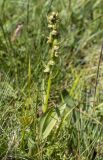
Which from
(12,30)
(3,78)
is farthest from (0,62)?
(12,30)

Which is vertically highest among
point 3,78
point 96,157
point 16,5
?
point 16,5

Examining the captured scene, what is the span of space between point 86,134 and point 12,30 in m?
1.03

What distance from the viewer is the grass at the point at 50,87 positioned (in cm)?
171

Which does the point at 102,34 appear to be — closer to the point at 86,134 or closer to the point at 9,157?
the point at 86,134

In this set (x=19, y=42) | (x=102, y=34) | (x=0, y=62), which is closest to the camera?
(x=0, y=62)

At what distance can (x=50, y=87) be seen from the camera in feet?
6.79

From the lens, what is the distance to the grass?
1705 millimetres

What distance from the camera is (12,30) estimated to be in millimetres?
2613

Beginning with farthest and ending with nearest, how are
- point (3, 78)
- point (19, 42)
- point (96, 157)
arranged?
point (19, 42) → point (3, 78) → point (96, 157)

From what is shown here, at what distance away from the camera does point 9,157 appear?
63.6 inches

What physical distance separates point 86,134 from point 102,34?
3.35 ft

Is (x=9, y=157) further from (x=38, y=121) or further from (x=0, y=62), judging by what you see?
(x=0, y=62)

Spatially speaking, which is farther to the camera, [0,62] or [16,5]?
[16,5]

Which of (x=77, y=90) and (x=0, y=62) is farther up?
(x=0, y=62)
